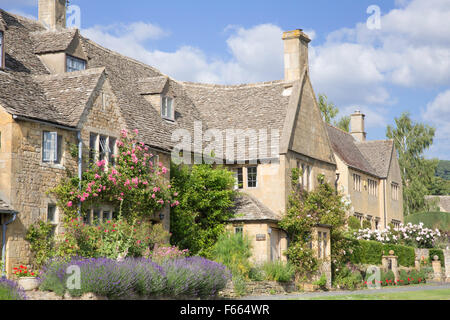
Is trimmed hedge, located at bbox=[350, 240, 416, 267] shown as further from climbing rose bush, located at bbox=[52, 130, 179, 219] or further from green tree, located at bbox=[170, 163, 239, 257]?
climbing rose bush, located at bbox=[52, 130, 179, 219]

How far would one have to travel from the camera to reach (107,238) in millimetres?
22094

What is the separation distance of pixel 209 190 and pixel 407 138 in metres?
44.5

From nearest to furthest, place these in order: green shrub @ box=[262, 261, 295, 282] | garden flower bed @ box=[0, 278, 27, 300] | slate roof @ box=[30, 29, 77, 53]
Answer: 1. garden flower bed @ box=[0, 278, 27, 300]
2. slate roof @ box=[30, 29, 77, 53]
3. green shrub @ box=[262, 261, 295, 282]

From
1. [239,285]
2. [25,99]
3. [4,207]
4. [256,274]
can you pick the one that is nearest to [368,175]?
[256,274]

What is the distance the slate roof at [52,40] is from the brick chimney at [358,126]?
36.5 metres

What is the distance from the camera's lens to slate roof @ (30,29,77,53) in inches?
1020

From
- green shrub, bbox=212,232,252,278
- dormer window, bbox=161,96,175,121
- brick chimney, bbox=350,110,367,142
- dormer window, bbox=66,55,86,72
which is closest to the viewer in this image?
green shrub, bbox=212,232,252,278

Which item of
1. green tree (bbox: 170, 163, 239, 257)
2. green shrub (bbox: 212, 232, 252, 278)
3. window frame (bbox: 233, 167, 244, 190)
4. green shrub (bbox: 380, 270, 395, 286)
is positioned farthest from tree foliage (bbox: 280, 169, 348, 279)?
green shrub (bbox: 380, 270, 395, 286)

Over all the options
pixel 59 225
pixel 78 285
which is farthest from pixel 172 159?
pixel 78 285

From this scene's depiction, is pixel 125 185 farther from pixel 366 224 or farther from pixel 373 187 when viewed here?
pixel 373 187

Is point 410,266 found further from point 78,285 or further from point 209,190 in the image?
point 78,285

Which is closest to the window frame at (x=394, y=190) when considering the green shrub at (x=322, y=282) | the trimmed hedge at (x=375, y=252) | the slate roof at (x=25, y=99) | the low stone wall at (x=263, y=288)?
the trimmed hedge at (x=375, y=252)

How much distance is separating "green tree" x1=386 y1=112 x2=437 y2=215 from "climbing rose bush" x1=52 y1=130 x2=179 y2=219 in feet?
154

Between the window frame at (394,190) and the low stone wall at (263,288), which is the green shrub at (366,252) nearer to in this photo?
the low stone wall at (263,288)
